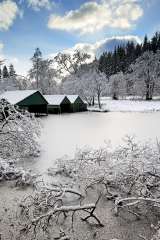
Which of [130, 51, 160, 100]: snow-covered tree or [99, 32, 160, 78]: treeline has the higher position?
[99, 32, 160, 78]: treeline

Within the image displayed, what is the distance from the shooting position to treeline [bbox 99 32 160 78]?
173 feet

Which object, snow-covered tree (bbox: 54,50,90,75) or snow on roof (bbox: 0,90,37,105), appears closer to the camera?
snow on roof (bbox: 0,90,37,105)

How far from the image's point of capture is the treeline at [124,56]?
173ft

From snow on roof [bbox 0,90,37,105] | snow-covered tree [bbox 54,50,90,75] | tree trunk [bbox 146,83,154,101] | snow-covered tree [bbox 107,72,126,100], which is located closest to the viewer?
snow on roof [bbox 0,90,37,105]

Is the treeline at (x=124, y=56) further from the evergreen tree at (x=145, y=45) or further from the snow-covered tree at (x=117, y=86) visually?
the snow-covered tree at (x=117, y=86)

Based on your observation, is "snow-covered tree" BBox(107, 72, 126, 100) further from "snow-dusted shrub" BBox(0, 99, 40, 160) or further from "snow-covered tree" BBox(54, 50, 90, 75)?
"snow-dusted shrub" BBox(0, 99, 40, 160)

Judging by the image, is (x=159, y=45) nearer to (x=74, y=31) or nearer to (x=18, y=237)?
(x=74, y=31)

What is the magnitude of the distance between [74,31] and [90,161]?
8924 mm

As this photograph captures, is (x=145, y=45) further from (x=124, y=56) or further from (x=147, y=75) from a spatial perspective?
(x=147, y=75)

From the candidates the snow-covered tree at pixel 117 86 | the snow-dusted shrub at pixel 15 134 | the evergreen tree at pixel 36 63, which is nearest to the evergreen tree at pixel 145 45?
the snow-covered tree at pixel 117 86

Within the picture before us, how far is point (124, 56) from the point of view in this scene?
178ft

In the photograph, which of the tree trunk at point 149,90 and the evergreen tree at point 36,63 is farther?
the evergreen tree at point 36,63

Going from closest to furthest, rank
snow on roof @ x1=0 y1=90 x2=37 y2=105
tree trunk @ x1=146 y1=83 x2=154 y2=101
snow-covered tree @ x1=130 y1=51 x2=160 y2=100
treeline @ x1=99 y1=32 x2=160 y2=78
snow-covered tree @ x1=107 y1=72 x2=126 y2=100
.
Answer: snow on roof @ x1=0 y1=90 x2=37 y2=105 < snow-covered tree @ x1=130 y1=51 x2=160 y2=100 < tree trunk @ x1=146 y1=83 x2=154 y2=101 < snow-covered tree @ x1=107 y1=72 x2=126 y2=100 < treeline @ x1=99 y1=32 x2=160 y2=78

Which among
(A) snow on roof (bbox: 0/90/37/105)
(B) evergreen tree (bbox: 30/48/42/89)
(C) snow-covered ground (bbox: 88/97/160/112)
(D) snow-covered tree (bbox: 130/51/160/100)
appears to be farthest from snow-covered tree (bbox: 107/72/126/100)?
(A) snow on roof (bbox: 0/90/37/105)
